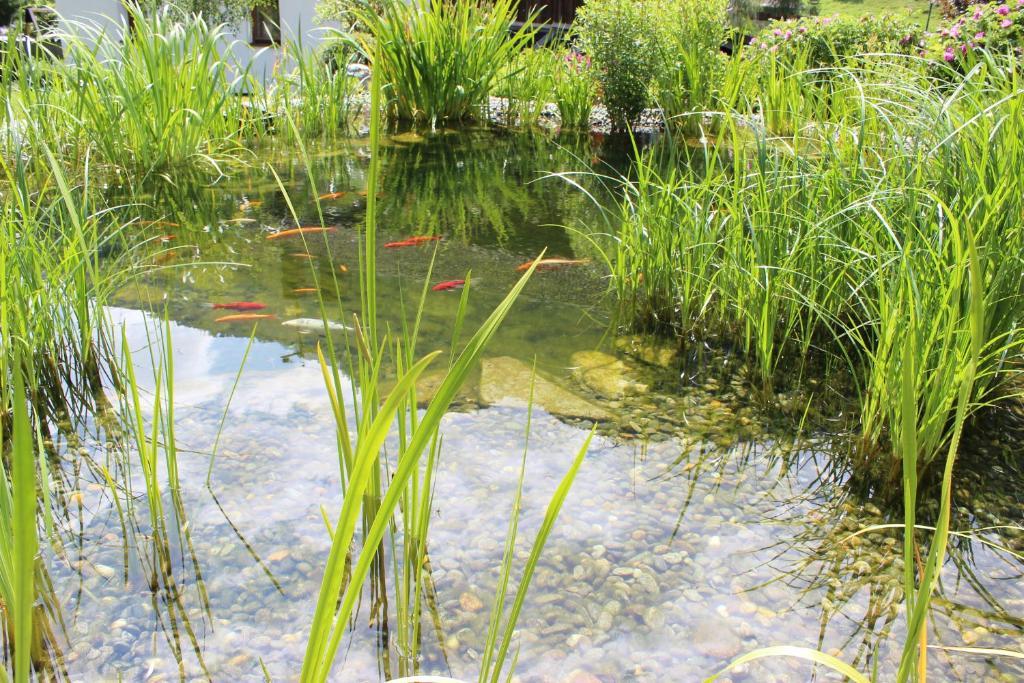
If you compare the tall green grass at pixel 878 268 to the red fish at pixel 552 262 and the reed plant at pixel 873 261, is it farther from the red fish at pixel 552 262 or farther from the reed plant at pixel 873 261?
the red fish at pixel 552 262

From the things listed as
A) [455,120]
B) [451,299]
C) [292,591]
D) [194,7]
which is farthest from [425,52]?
[194,7]

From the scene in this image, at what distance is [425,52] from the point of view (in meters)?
6.73

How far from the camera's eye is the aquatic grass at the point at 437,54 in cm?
671

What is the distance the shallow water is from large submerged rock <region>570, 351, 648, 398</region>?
36 mm

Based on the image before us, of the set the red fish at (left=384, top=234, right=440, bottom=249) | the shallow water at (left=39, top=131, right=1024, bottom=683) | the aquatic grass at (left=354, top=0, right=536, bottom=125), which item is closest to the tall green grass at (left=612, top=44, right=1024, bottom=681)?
the shallow water at (left=39, top=131, right=1024, bottom=683)

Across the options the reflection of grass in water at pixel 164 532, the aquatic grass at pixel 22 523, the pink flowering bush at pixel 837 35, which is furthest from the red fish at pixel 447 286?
the pink flowering bush at pixel 837 35

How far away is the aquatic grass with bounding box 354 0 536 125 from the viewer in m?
6.71

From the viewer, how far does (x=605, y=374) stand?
2.81 m

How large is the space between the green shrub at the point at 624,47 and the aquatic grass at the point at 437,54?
2.10 ft

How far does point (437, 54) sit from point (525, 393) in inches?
192

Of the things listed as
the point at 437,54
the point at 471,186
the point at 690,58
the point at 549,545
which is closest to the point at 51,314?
the point at 549,545

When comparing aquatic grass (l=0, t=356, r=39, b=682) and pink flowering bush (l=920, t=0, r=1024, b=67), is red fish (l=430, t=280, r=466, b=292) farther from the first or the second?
pink flowering bush (l=920, t=0, r=1024, b=67)

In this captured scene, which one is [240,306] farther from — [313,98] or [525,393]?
[313,98]

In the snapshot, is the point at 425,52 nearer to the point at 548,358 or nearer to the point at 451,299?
the point at 451,299
